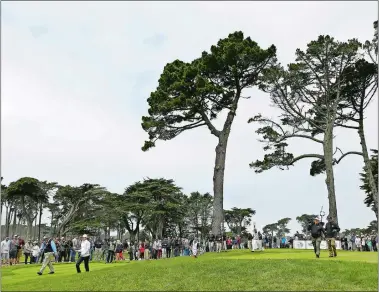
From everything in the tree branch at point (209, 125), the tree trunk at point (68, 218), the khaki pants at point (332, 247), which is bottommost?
the khaki pants at point (332, 247)

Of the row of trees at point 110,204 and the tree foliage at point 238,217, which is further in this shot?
the tree foliage at point 238,217

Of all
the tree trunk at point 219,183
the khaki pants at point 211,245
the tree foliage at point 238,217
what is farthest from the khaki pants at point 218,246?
the tree foliage at point 238,217

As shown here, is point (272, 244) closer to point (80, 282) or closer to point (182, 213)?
point (182, 213)

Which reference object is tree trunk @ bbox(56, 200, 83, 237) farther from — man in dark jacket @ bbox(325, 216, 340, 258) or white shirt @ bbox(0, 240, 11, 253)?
man in dark jacket @ bbox(325, 216, 340, 258)

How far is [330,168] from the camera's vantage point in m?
36.0

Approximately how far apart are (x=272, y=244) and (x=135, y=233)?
22917 millimetres

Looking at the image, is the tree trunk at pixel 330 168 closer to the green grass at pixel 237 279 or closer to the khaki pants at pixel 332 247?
the khaki pants at pixel 332 247

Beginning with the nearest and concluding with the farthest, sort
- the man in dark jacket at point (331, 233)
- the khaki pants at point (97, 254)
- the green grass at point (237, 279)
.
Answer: the green grass at point (237, 279)
the man in dark jacket at point (331, 233)
the khaki pants at point (97, 254)

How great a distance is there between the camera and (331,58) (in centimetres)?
3691

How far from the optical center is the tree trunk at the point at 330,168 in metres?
34.9

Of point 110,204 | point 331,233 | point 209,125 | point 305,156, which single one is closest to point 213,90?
point 209,125

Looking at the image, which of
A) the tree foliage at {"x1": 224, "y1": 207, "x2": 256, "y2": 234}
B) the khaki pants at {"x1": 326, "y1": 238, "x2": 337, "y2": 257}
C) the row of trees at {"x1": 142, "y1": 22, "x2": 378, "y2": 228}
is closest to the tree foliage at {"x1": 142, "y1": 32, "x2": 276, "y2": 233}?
the row of trees at {"x1": 142, "y1": 22, "x2": 378, "y2": 228}

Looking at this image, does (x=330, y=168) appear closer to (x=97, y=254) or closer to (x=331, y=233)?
(x=331, y=233)

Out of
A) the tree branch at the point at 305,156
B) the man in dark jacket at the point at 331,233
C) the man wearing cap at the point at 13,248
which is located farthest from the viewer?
the tree branch at the point at 305,156
